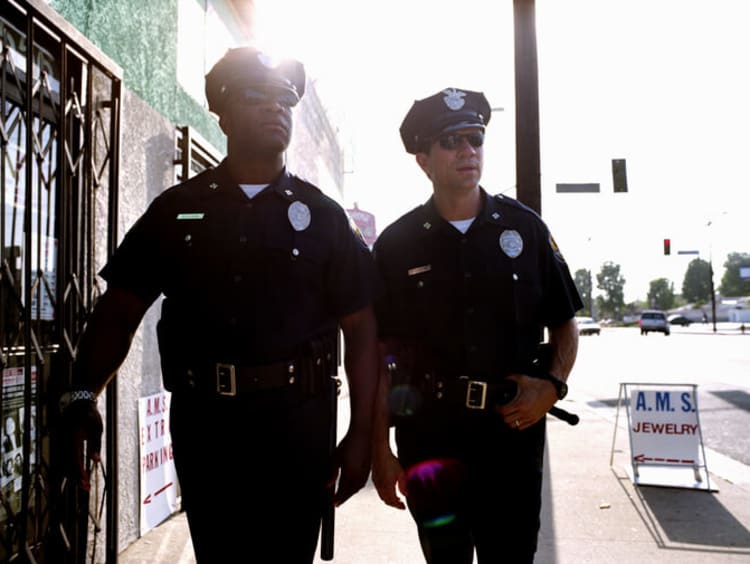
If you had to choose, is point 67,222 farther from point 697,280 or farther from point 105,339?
point 697,280

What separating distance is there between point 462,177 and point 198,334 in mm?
1286

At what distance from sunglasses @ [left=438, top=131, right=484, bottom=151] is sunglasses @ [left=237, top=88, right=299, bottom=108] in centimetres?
76

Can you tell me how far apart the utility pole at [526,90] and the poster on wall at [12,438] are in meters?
5.37

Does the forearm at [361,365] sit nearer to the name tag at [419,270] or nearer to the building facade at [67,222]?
the name tag at [419,270]

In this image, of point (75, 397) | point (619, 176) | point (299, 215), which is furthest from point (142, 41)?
point (619, 176)

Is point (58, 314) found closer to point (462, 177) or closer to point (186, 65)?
point (462, 177)

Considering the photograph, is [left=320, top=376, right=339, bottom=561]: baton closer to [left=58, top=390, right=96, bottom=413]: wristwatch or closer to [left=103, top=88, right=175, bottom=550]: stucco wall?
[left=58, top=390, right=96, bottom=413]: wristwatch

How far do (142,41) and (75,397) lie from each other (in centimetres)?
332

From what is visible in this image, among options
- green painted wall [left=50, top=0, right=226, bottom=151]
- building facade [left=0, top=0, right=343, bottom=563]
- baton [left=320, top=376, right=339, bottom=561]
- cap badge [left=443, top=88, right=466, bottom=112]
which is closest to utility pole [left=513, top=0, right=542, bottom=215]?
green painted wall [left=50, top=0, right=226, bottom=151]

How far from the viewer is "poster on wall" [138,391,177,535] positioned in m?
4.52

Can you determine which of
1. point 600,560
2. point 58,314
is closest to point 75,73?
point 58,314

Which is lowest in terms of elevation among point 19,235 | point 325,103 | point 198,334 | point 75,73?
point 198,334

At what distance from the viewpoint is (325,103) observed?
52.6 ft

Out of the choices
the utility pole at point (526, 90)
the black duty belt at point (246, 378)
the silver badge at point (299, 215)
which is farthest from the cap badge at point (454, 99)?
the utility pole at point (526, 90)
